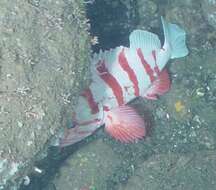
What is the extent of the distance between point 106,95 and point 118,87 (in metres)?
0.19

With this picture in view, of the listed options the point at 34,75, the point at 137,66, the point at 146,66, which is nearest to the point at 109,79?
the point at 137,66

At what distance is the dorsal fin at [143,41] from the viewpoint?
453 centimetres

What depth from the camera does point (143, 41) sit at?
4.59m

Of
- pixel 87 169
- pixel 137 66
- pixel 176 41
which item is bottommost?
pixel 87 169

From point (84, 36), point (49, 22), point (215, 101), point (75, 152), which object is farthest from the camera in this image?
point (215, 101)

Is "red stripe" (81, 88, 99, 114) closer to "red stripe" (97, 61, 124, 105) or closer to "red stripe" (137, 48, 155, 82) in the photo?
"red stripe" (97, 61, 124, 105)

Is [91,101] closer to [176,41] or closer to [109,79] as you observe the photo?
Result: [109,79]

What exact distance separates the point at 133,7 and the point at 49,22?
10.8ft

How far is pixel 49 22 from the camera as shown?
2.78 m

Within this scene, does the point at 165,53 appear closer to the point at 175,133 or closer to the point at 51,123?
the point at 175,133

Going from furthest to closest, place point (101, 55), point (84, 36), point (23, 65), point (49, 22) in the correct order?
1. point (101, 55)
2. point (84, 36)
3. point (49, 22)
4. point (23, 65)

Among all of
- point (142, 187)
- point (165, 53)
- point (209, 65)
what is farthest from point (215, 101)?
point (142, 187)

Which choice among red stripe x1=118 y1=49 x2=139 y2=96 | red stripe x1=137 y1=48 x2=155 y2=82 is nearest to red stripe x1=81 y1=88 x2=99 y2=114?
red stripe x1=118 y1=49 x2=139 y2=96

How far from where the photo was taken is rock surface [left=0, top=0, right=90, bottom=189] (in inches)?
95.3
